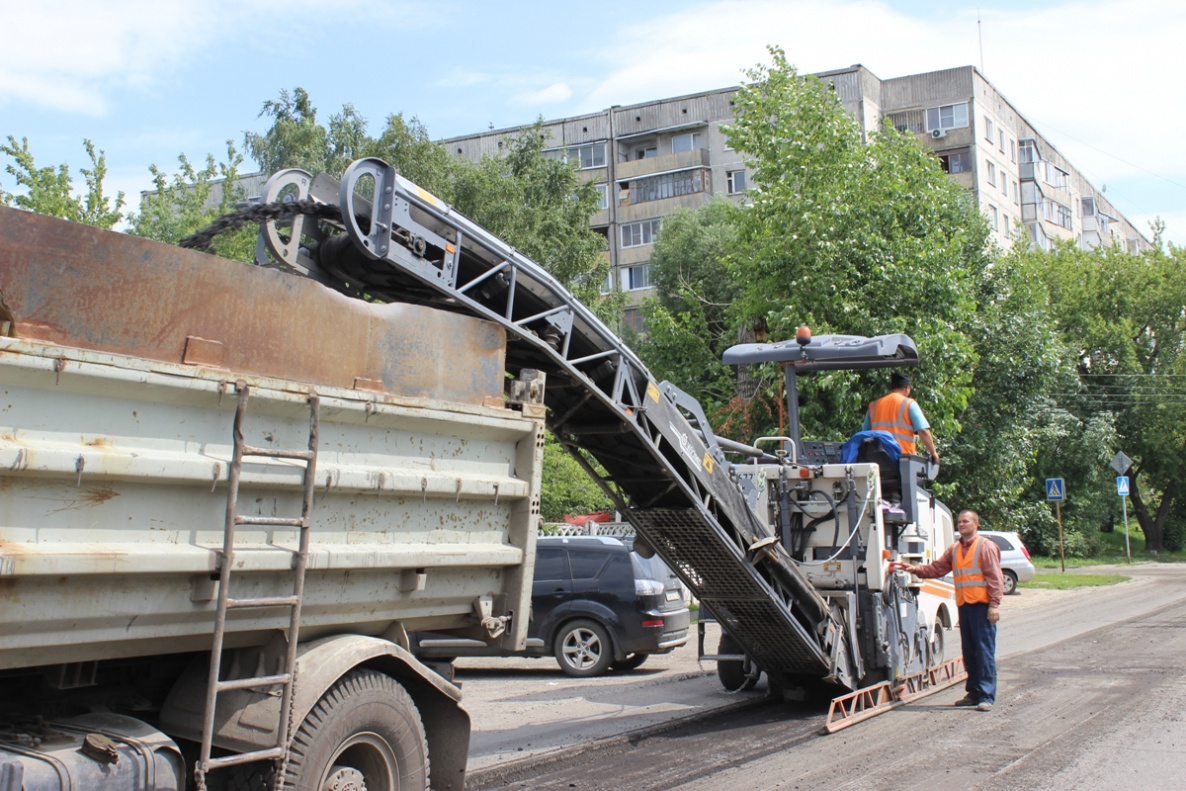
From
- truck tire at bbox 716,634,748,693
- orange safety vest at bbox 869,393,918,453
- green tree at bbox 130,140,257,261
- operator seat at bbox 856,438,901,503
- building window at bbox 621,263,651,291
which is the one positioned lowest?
truck tire at bbox 716,634,748,693

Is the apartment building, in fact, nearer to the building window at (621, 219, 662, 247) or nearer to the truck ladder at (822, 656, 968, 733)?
the building window at (621, 219, 662, 247)

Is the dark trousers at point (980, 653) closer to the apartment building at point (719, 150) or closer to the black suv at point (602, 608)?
the black suv at point (602, 608)

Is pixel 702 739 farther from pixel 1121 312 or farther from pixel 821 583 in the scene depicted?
pixel 1121 312

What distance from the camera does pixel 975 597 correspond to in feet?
29.3

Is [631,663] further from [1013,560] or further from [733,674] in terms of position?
[1013,560]

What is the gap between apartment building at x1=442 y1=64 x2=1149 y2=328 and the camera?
4809cm

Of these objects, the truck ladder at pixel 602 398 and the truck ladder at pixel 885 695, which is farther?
the truck ladder at pixel 885 695

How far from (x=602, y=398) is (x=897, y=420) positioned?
3933 mm

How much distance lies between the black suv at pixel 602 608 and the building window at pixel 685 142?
138 ft

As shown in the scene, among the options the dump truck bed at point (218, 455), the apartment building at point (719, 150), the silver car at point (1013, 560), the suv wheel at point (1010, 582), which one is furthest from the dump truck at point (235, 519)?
the apartment building at point (719, 150)

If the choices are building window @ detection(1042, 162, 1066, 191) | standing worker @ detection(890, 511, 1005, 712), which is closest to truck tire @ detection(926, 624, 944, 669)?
standing worker @ detection(890, 511, 1005, 712)

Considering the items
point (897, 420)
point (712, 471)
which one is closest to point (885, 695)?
point (897, 420)

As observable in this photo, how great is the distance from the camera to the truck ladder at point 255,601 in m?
3.71

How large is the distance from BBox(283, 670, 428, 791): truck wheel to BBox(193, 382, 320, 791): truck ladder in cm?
15
